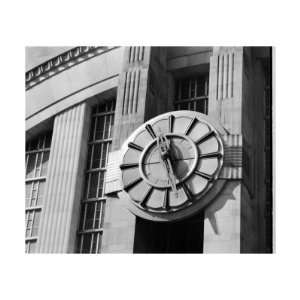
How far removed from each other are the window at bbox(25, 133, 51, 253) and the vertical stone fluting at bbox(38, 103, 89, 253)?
2.11 ft

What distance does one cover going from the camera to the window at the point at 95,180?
23391 mm

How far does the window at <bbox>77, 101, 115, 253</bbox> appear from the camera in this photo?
2339 centimetres

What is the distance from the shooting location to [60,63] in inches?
1000

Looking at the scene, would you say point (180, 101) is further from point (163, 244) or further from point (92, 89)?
point (163, 244)

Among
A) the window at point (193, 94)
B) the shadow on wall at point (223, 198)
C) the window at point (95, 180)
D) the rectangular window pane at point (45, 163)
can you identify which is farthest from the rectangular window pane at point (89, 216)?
the shadow on wall at point (223, 198)

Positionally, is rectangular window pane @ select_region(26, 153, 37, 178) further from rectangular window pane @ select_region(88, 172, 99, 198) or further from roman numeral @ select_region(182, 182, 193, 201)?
roman numeral @ select_region(182, 182, 193, 201)

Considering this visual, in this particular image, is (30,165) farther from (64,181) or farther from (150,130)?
(150,130)

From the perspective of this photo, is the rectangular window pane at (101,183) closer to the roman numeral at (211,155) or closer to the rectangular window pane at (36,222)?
the rectangular window pane at (36,222)

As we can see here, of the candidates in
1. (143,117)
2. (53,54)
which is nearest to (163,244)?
(143,117)

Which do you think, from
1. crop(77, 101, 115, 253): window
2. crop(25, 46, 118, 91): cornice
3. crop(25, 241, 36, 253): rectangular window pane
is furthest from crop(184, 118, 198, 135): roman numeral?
crop(25, 241, 36, 253): rectangular window pane

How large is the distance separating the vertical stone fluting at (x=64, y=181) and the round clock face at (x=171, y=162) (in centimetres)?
284

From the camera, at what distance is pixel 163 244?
21734mm

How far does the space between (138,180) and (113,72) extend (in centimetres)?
464
